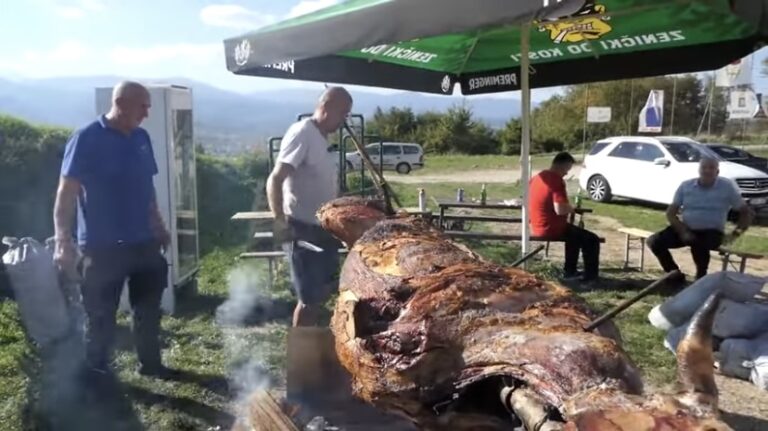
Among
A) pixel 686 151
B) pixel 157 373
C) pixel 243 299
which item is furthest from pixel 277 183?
pixel 686 151

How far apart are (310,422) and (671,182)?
1304 cm

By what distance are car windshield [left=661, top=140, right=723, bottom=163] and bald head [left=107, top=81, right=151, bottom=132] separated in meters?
13.0

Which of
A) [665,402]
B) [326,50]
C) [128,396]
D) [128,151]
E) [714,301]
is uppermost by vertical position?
[326,50]

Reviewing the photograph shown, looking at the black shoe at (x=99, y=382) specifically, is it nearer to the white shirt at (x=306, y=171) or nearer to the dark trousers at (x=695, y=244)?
the white shirt at (x=306, y=171)

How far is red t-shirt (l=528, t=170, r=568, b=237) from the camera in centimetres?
733

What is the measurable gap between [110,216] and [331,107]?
1479mm

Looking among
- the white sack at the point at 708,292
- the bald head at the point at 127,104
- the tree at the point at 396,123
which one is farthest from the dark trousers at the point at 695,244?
the tree at the point at 396,123

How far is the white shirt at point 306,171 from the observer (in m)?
4.30

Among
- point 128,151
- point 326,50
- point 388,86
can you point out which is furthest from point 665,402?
point 388,86

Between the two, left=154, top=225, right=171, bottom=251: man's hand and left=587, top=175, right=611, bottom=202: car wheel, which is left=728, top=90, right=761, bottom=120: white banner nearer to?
left=587, top=175, right=611, bottom=202: car wheel

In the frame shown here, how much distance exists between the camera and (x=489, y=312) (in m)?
2.49

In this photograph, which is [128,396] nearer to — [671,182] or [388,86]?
[388,86]

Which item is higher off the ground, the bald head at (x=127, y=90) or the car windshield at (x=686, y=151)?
the bald head at (x=127, y=90)

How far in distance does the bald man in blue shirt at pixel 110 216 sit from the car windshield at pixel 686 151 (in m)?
12.9
